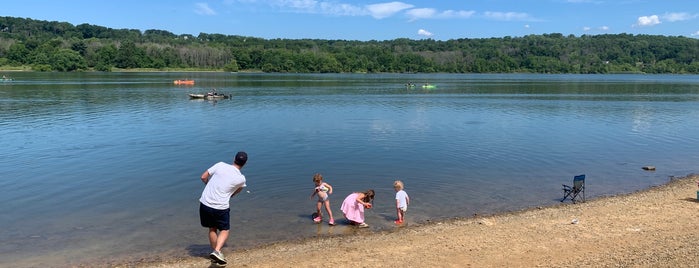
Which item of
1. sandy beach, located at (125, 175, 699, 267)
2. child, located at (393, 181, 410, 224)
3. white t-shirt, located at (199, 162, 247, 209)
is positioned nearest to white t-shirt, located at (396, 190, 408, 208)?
child, located at (393, 181, 410, 224)

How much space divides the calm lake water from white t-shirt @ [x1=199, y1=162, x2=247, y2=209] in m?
2.76

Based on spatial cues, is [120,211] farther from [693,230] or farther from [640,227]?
[693,230]

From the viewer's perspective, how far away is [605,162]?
92.8 feet

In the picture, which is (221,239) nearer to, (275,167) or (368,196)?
(368,196)

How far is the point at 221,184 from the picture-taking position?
454 inches

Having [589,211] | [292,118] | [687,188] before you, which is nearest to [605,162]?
[687,188]

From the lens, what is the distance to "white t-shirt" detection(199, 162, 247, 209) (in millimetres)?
11539

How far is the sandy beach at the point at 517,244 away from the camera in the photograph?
12.7 meters

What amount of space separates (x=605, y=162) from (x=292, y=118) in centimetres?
2746

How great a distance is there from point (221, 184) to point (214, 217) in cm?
86

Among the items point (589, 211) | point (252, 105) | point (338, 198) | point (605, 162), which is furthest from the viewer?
point (252, 105)

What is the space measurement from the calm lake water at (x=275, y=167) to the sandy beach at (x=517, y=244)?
1147 mm

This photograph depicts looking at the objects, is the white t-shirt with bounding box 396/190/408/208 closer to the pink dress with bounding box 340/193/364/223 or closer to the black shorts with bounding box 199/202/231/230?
the pink dress with bounding box 340/193/364/223

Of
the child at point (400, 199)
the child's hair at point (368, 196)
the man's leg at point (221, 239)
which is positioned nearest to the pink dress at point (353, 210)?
the child's hair at point (368, 196)
